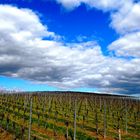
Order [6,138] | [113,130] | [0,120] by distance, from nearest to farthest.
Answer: [6,138]
[113,130]
[0,120]

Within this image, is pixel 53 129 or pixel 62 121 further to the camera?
pixel 62 121

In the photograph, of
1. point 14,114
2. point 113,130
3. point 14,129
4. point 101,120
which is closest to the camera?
point 14,129

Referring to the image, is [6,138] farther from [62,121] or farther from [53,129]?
[62,121]

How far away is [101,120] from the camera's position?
40.5 meters

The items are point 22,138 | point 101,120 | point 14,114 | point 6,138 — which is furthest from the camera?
point 14,114

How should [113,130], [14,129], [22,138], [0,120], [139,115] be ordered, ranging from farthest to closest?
[139,115] → [0,120] → [113,130] → [14,129] → [22,138]

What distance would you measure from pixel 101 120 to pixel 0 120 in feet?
47.3

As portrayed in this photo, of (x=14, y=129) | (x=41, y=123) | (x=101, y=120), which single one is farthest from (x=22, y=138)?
(x=101, y=120)

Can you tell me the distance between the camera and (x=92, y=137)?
97.2 feet

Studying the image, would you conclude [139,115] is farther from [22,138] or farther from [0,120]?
[22,138]

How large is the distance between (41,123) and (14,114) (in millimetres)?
8039

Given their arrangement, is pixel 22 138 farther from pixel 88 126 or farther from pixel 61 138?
pixel 88 126

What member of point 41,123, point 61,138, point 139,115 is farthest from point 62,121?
point 139,115

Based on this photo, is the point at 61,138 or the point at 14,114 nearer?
the point at 61,138
